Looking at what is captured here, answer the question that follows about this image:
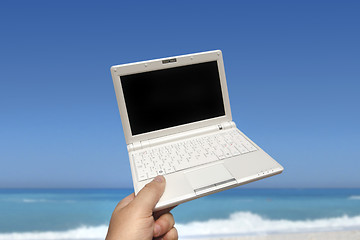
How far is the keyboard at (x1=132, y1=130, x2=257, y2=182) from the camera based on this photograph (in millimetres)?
1528

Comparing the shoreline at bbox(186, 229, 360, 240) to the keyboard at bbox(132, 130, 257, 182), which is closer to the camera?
the keyboard at bbox(132, 130, 257, 182)

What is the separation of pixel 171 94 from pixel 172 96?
0.06ft

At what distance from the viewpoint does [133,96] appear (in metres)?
1.66

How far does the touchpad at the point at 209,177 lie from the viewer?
4.50 ft

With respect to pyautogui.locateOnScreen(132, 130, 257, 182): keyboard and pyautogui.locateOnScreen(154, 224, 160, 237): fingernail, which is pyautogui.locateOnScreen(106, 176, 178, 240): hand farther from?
pyautogui.locateOnScreen(132, 130, 257, 182): keyboard

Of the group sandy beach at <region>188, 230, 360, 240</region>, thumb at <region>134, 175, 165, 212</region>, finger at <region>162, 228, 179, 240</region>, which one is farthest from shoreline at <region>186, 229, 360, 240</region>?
thumb at <region>134, 175, 165, 212</region>

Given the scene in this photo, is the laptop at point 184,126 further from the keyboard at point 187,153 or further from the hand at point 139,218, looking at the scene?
the hand at point 139,218

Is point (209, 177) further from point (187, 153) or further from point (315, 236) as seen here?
point (315, 236)

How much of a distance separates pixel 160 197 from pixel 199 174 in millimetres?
305

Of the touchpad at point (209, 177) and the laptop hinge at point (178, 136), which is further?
the laptop hinge at point (178, 136)

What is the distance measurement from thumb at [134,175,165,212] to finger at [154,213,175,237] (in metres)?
0.20

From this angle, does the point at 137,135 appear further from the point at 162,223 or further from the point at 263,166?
the point at 263,166

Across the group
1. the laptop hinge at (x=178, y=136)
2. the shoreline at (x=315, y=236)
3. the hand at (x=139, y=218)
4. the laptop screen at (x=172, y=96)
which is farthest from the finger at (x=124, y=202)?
the shoreline at (x=315, y=236)

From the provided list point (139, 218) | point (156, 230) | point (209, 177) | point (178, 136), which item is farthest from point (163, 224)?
point (178, 136)
